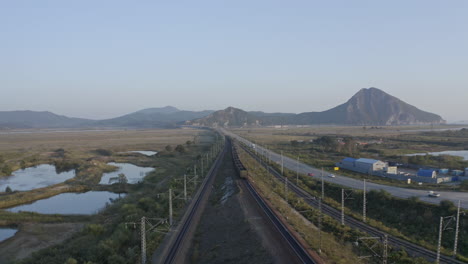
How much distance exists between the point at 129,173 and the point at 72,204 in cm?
3062

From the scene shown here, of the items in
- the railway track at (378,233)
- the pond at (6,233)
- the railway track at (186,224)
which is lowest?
the pond at (6,233)

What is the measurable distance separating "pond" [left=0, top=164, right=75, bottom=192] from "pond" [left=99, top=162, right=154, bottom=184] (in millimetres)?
9587

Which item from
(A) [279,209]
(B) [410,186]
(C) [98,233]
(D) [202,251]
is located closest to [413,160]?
(B) [410,186]

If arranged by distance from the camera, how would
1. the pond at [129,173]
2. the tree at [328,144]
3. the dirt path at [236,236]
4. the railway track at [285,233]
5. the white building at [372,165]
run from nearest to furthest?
the railway track at [285,233] < the dirt path at [236,236] < the white building at [372,165] < the pond at [129,173] < the tree at [328,144]

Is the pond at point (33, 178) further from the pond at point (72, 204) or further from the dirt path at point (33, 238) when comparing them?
the dirt path at point (33, 238)

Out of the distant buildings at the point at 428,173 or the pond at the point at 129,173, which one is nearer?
the distant buildings at the point at 428,173

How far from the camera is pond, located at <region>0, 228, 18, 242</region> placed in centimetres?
3876

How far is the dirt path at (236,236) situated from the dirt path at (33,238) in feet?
55.0

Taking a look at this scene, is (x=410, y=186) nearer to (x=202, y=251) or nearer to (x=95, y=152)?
(x=202, y=251)

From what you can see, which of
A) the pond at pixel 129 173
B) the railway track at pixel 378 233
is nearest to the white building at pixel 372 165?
the railway track at pixel 378 233

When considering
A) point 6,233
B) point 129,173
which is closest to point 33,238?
point 6,233

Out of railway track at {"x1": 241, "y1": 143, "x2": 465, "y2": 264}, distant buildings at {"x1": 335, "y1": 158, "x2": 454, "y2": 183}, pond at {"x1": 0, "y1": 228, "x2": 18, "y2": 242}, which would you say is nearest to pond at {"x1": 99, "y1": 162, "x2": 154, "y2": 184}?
pond at {"x1": 0, "y1": 228, "x2": 18, "y2": 242}

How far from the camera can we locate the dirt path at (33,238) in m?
33.2

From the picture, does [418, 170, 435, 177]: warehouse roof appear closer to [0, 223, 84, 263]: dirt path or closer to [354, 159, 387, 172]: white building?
[354, 159, 387, 172]: white building
